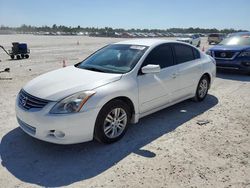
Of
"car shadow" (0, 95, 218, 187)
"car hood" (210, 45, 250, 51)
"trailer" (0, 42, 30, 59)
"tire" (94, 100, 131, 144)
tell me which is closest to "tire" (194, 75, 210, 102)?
"car shadow" (0, 95, 218, 187)

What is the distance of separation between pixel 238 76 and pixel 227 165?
23.4 ft

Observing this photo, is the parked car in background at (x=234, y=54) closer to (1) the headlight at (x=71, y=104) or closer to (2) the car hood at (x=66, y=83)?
(2) the car hood at (x=66, y=83)

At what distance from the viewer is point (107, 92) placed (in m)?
3.89

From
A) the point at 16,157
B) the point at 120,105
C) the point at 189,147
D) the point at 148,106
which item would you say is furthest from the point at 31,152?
the point at 189,147

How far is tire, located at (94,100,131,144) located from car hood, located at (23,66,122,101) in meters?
0.40

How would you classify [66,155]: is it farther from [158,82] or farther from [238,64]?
[238,64]

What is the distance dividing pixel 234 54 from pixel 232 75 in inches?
32.8

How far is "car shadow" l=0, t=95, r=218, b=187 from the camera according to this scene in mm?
3354

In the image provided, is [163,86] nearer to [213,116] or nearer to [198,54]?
[213,116]

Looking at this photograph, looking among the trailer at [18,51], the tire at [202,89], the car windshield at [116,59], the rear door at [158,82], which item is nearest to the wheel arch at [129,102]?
the rear door at [158,82]

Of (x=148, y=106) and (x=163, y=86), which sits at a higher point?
(x=163, y=86)

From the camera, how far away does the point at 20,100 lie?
4.15 meters

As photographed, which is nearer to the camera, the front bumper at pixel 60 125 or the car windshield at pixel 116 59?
the front bumper at pixel 60 125

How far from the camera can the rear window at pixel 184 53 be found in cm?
557
